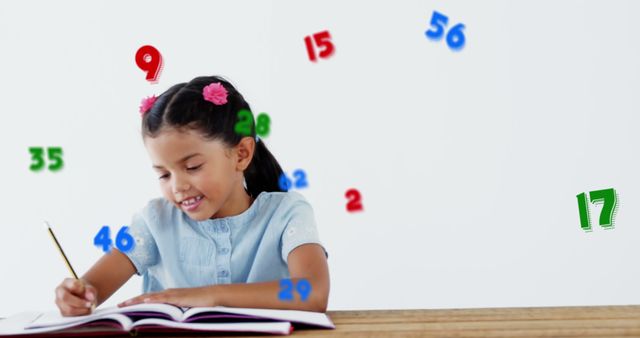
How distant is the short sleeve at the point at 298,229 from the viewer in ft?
5.96

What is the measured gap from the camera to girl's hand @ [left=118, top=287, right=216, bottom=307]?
153 centimetres

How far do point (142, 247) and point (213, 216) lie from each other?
180mm

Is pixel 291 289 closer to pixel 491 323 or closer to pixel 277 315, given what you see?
pixel 277 315

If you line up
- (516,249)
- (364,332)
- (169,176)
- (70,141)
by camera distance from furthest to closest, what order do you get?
(516,249) → (70,141) → (169,176) → (364,332)

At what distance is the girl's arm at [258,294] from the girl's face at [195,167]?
24 cm

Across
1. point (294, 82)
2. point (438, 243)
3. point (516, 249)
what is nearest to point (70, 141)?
point (294, 82)

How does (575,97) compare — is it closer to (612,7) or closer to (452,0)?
(612,7)

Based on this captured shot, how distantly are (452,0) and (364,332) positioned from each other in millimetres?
2132

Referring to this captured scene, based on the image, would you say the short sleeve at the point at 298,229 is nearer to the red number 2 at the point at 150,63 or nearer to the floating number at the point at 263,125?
the floating number at the point at 263,125

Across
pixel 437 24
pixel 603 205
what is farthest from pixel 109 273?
pixel 603 205

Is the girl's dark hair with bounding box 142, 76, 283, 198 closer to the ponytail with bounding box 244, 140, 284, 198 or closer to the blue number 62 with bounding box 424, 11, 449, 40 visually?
the ponytail with bounding box 244, 140, 284, 198

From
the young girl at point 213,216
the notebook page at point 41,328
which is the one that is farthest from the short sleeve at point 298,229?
the notebook page at point 41,328

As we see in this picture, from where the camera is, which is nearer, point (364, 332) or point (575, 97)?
point (364, 332)

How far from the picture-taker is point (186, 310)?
1.47 m
